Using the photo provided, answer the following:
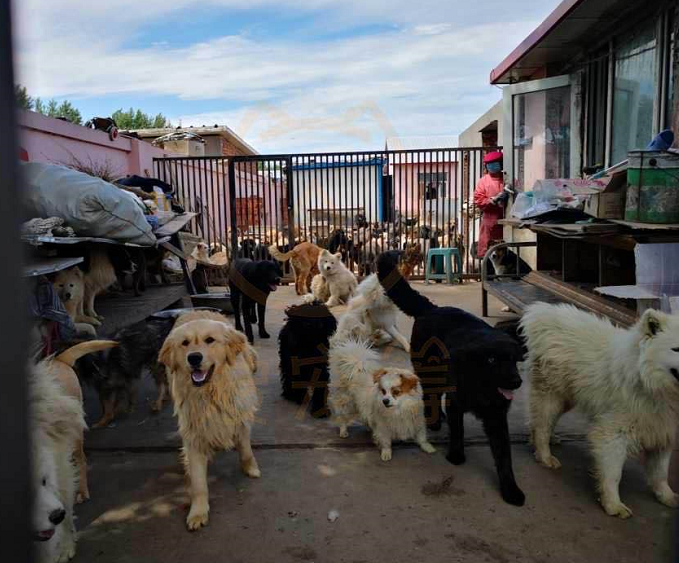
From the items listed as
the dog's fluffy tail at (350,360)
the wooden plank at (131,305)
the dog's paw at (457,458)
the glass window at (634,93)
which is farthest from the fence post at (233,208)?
the dog's paw at (457,458)

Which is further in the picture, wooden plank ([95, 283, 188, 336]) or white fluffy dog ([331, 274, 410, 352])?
white fluffy dog ([331, 274, 410, 352])

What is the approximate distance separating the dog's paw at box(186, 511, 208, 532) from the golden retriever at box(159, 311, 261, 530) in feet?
0.11

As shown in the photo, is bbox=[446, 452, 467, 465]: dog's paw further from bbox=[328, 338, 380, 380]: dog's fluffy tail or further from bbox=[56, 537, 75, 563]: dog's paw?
bbox=[56, 537, 75, 563]: dog's paw

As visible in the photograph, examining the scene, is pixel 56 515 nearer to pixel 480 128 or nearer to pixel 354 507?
pixel 354 507

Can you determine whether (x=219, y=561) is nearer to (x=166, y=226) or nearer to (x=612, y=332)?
(x=612, y=332)

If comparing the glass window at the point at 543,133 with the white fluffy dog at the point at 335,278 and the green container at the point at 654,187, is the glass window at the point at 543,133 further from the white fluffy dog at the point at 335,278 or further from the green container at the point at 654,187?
the green container at the point at 654,187

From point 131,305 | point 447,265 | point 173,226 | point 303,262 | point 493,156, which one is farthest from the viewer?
point 447,265

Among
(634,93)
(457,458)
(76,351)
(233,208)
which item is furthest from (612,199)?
(233,208)

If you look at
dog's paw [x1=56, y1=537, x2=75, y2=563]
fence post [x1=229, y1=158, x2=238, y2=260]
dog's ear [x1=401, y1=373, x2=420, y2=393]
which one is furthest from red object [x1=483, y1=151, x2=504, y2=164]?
dog's paw [x1=56, y1=537, x2=75, y2=563]

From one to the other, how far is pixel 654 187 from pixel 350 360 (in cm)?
276

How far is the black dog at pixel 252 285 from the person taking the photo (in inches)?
277

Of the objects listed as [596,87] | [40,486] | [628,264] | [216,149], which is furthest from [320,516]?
[216,149]

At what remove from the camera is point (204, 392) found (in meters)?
3.17

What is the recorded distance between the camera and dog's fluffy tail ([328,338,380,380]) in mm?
4109
